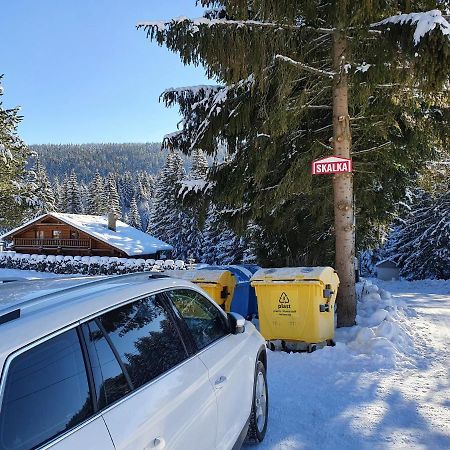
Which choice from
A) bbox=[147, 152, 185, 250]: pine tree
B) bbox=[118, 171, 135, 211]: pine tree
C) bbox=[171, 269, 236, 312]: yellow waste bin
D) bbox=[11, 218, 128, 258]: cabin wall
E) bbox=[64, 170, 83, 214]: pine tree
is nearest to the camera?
bbox=[171, 269, 236, 312]: yellow waste bin

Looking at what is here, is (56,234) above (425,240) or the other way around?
above

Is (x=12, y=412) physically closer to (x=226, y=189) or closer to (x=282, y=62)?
(x=282, y=62)

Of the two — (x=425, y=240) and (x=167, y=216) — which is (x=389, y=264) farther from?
(x=167, y=216)

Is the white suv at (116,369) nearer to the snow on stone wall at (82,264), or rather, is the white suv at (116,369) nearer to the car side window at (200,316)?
the car side window at (200,316)

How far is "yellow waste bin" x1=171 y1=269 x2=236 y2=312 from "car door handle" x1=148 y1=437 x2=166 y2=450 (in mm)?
5421

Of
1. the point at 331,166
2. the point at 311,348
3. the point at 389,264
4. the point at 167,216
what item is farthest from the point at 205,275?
the point at 167,216

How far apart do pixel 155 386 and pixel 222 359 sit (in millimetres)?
985

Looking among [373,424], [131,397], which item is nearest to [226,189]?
[373,424]

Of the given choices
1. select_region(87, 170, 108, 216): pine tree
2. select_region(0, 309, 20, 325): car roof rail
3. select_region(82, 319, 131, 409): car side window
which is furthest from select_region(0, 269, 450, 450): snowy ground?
select_region(87, 170, 108, 216): pine tree

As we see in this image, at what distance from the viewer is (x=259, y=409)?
412 centimetres

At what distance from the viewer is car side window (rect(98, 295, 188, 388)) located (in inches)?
91.7

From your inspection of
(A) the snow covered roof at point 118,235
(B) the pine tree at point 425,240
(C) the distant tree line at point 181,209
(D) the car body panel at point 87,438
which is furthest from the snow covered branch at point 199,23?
(A) the snow covered roof at point 118,235

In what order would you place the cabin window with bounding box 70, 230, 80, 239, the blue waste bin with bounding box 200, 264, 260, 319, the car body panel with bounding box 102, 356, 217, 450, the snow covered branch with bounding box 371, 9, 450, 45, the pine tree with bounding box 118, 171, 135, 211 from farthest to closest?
the pine tree with bounding box 118, 171, 135, 211 → the cabin window with bounding box 70, 230, 80, 239 → the blue waste bin with bounding box 200, 264, 260, 319 → the snow covered branch with bounding box 371, 9, 450, 45 → the car body panel with bounding box 102, 356, 217, 450

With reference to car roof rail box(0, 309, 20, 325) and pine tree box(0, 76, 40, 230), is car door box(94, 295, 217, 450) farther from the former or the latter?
pine tree box(0, 76, 40, 230)
